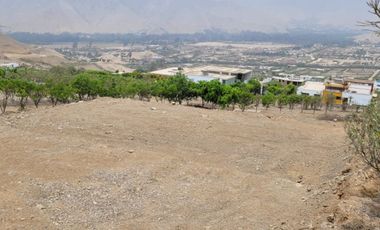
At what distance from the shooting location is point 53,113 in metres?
22.7

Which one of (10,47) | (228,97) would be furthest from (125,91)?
(10,47)

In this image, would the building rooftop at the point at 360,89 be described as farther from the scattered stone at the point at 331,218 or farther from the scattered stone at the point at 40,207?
the scattered stone at the point at 40,207

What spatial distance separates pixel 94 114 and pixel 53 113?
199cm

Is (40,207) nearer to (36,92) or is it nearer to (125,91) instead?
(36,92)

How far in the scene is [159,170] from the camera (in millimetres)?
16391

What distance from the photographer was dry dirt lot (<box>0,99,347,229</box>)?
513 inches

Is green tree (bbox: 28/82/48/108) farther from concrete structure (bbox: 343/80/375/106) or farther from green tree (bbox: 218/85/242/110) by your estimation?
concrete structure (bbox: 343/80/375/106)

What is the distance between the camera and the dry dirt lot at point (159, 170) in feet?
42.8

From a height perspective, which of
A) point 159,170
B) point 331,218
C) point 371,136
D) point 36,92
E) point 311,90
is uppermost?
point 371,136

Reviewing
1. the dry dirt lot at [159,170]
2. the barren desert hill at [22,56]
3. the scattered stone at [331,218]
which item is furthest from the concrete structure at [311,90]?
the barren desert hill at [22,56]

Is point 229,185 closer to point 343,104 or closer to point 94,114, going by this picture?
point 94,114

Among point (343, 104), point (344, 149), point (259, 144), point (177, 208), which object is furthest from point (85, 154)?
point (343, 104)

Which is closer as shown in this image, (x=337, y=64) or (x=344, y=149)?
(x=344, y=149)

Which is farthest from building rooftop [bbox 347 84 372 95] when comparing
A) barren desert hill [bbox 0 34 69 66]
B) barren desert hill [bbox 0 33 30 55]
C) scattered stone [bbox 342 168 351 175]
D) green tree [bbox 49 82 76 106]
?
barren desert hill [bbox 0 33 30 55]
